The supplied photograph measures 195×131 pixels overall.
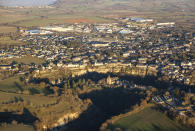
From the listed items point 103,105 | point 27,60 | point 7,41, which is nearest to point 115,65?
point 103,105

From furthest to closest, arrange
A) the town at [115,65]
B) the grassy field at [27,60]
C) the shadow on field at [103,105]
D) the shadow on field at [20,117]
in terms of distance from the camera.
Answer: the grassy field at [27,60] < the town at [115,65] < the shadow on field at [103,105] < the shadow on field at [20,117]

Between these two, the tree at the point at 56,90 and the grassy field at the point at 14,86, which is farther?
the grassy field at the point at 14,86

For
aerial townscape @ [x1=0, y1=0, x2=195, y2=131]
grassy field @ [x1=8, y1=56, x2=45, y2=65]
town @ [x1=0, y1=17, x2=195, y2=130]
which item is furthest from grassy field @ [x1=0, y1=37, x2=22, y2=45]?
grassy field @ [x1=8, y1=56, x2=45, y2=65]

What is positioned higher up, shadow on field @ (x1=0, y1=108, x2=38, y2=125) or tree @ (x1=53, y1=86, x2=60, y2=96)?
tree @ (x1=53, y1=86, x2=60, y2=96)

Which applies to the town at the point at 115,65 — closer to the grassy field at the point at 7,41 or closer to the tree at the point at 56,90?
the tree at the point at 56,90

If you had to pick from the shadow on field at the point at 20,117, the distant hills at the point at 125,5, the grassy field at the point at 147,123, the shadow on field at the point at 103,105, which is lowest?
the shadow on field at the point at 103,105

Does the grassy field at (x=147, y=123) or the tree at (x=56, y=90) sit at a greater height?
the tree at (x=56, y=90)

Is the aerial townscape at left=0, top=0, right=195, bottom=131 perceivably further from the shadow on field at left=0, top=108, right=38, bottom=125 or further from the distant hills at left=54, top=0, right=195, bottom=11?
the distant hills at left=54, top=0, right=195, bottom=11

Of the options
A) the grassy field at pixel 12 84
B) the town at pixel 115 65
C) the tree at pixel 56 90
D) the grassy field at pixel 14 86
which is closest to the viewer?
the tree at pixel 56 90

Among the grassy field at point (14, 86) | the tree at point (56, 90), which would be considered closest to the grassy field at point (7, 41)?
the grassy field at point (14, 86)
